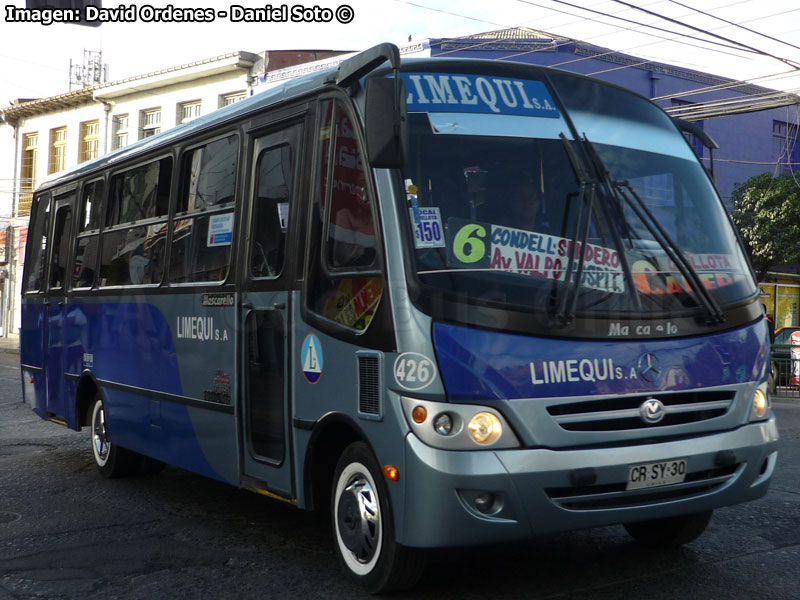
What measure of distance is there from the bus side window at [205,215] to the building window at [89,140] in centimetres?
3100

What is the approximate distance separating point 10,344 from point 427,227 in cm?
3283

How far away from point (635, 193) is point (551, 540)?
87.2 inches

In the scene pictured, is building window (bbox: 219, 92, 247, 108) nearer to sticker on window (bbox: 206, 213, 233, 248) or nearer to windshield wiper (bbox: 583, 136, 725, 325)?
sticker on window (bbox: 206, 213, 233, 248)

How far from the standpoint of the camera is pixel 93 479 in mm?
8555

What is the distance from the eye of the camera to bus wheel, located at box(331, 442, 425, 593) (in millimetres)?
4684

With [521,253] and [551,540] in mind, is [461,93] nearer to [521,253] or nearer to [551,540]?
[521,253]

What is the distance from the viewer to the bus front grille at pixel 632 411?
454 cm

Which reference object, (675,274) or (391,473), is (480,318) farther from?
(675,274)

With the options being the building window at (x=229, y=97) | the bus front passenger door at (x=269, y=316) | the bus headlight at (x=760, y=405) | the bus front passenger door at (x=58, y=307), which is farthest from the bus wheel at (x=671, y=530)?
the building window at (x=229, y=97)

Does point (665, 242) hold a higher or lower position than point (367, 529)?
higher

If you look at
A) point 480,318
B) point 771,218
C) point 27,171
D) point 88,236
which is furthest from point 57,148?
point 480,318

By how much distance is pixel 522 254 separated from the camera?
4.67m

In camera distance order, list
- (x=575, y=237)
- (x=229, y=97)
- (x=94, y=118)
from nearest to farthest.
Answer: (x=575, y=237), (x=229, y=97), (x=94, y=118)

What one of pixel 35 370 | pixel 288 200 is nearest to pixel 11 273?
pixel 35 370
